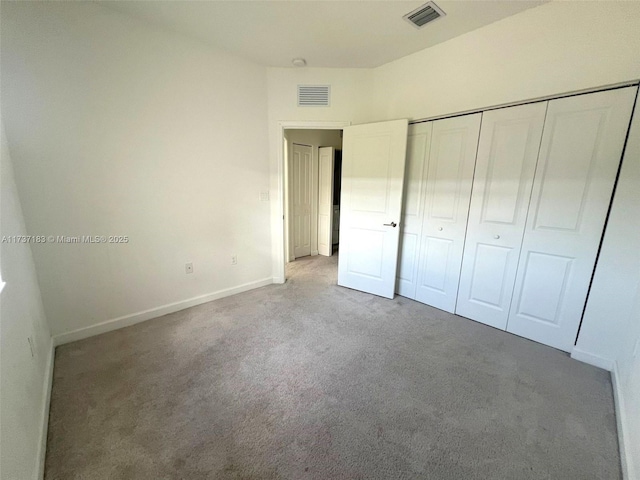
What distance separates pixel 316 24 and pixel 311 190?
9.10 ft

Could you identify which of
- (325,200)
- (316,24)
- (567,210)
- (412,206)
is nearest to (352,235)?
(412,206)

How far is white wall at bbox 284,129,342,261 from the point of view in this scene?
170 inches

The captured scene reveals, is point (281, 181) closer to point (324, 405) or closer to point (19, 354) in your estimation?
point (324, 405)

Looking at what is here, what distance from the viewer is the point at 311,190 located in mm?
4828

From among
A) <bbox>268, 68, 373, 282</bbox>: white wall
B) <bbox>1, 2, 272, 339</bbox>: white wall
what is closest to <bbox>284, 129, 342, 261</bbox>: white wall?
<bbox>268, 68, 373, 282</bbox>: white wall

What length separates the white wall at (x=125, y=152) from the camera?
1871 mm

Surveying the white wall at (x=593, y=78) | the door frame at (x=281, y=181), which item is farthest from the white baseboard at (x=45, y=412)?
the white wall at (x=593, y=78)

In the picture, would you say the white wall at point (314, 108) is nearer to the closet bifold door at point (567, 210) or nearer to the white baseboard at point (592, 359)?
the closet bifold door at point (567, 210)

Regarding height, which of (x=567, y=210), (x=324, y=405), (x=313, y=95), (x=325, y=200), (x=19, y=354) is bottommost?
(x=324, y=405)

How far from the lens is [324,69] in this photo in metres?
3.04

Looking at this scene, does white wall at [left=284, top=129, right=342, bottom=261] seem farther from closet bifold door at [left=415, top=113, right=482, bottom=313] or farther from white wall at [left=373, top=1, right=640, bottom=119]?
closet bifold door at [left=415, top=113, right=482, bottom=313]

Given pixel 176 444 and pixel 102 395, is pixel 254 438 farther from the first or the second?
pixel 102 395

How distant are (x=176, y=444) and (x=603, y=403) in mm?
2580

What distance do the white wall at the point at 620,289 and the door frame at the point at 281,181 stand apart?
247cm
